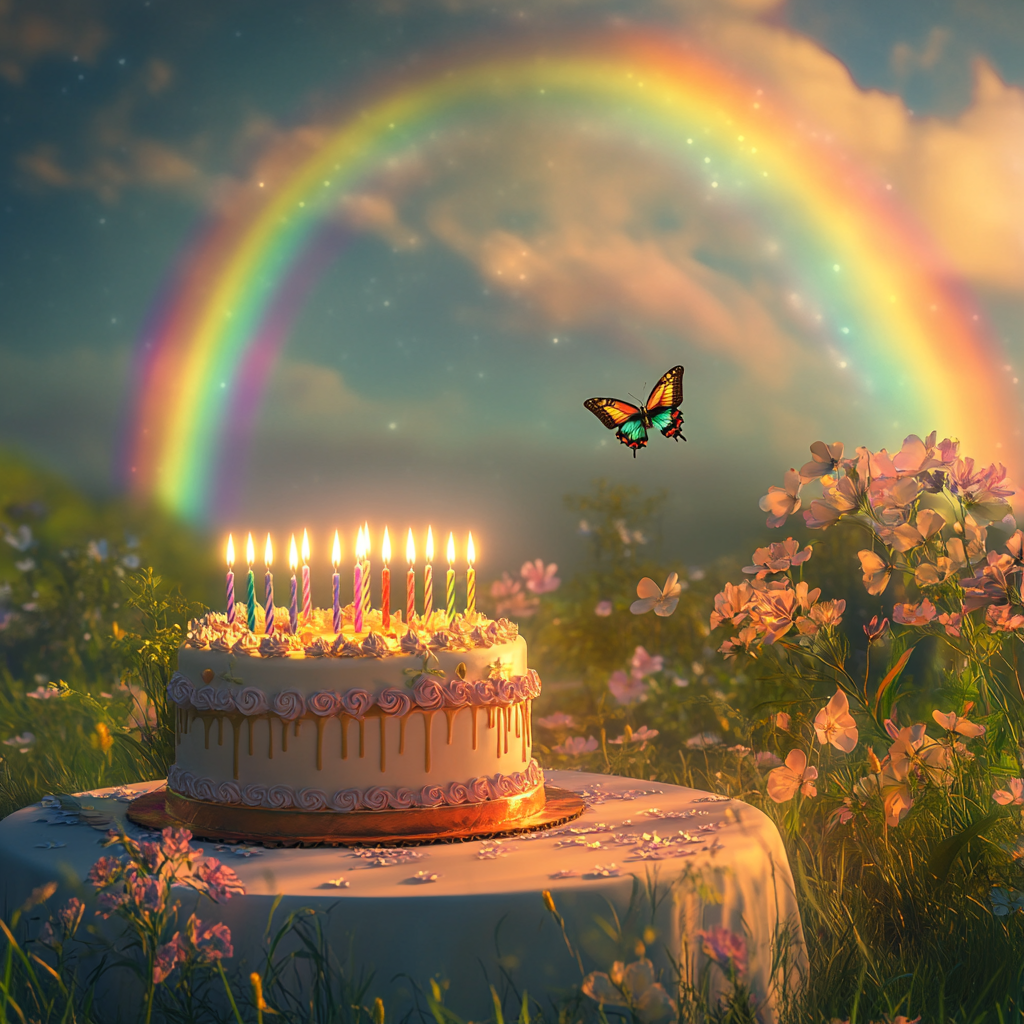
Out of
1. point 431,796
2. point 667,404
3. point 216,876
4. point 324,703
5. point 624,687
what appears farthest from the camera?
point 624,687

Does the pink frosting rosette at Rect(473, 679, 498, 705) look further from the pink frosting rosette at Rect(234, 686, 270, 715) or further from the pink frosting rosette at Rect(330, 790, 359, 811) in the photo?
the pink frosting rosette at Rect(234, 686, 270, 715)

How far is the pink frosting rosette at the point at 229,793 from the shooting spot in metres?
4.27

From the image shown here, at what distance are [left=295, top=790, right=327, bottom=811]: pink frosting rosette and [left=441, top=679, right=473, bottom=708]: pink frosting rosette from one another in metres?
0.57

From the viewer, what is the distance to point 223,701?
14.1 ft

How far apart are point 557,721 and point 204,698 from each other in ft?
11.4

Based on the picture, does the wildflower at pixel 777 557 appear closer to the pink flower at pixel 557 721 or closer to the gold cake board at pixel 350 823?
the gold cake board at pixel 350 823

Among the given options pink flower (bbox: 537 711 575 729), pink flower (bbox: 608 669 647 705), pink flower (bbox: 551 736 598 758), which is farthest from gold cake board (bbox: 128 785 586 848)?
pink flower (bbox: 608 669 647 705)

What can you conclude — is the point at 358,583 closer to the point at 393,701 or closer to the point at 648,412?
the point at 393,701

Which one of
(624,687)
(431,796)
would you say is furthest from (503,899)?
(624,687)

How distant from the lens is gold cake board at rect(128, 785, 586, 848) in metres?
4.14

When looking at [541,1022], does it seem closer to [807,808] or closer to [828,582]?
[807,808]

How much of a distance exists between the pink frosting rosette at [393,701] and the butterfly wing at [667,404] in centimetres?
186

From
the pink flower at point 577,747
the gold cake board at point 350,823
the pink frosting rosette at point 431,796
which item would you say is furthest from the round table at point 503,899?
the pink flower at point 577,747

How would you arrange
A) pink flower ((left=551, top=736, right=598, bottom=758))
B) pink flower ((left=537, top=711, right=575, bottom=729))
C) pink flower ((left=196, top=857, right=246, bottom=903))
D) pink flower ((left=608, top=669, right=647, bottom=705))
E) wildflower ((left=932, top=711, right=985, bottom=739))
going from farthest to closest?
pink flower ((left=608, top=669, right=647, bottom=705)) < pink flower ((left=537, top=711, right=575, bottom=729)) < pink flower ((left=551, top=736, right=598, bottom=758)) < wildflower ((left=932, top=711, right=985, bottom=739)) < pink flower ((left=196, top=857, right=246, bottom=903))
